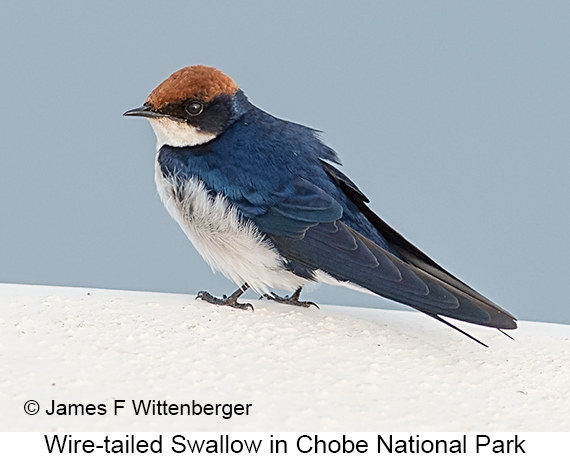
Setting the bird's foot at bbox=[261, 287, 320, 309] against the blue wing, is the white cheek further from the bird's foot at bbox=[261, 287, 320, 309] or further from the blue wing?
the bird's foot at bbox=[261, 287, 320, 309]

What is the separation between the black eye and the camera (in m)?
1.62

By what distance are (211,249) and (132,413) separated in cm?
67

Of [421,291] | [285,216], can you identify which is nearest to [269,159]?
[285,216]

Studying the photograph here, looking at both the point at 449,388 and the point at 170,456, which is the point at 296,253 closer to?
the point at 449,388

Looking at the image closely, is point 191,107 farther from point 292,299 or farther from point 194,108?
point 292,299

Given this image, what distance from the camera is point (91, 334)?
118 cm

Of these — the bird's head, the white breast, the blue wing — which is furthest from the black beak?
the blue wing

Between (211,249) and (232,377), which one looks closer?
(232,377)

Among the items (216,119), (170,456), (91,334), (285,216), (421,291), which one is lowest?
(170,456)

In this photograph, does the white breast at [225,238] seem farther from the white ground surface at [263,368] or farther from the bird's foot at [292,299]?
the white ground surface at [263,368]

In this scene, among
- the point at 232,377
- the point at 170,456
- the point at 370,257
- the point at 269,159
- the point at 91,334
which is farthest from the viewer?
the point at 269,159

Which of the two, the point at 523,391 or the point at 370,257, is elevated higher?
the point at 370,257

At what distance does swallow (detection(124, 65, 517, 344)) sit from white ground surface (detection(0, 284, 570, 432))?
0.09 m

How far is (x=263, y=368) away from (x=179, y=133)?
25.1 inches
